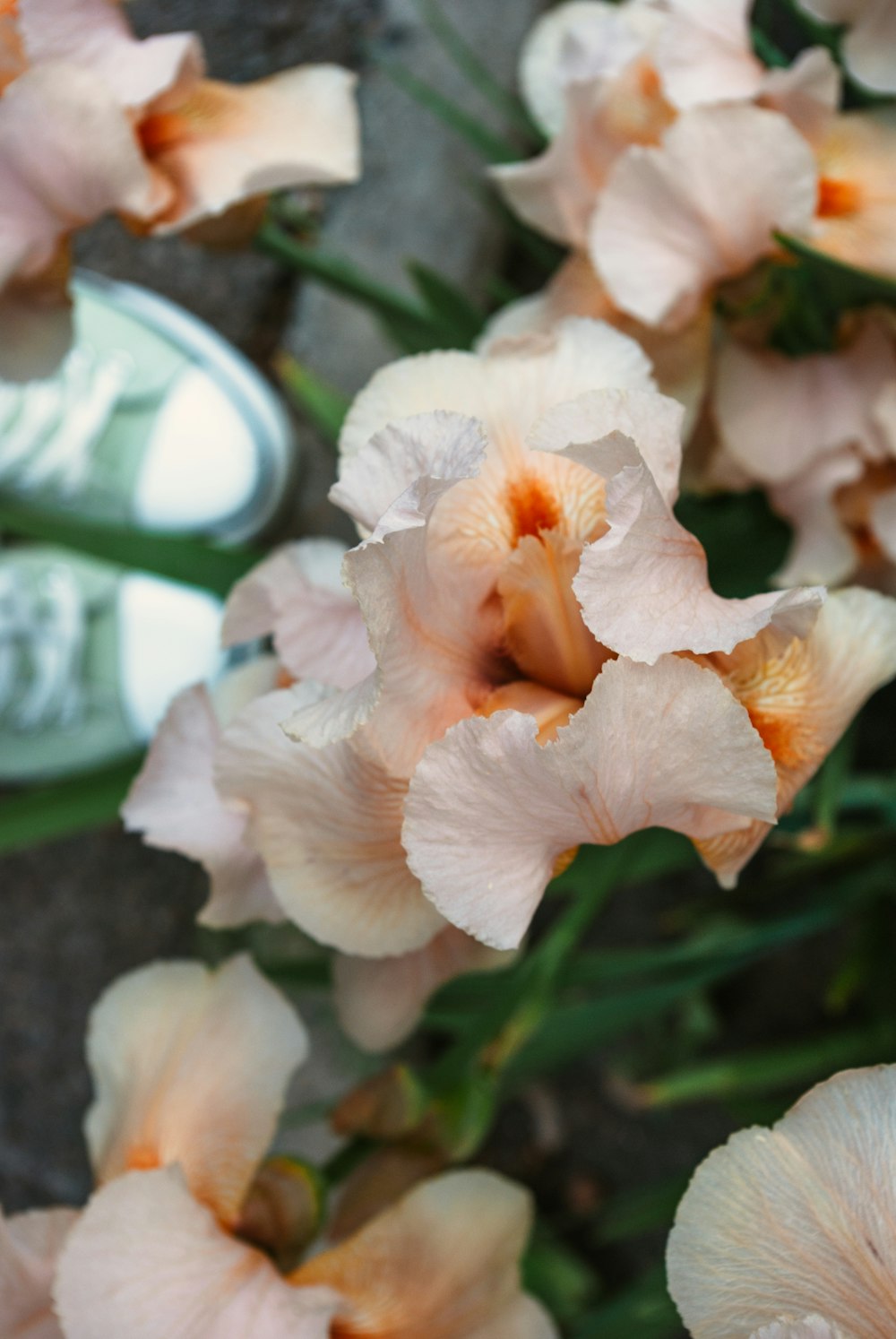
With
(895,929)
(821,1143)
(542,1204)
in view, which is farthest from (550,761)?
(542,1204)

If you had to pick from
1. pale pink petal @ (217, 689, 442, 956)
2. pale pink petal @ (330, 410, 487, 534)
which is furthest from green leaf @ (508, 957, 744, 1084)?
pale pink petal @ (330, 410, 487, 534)

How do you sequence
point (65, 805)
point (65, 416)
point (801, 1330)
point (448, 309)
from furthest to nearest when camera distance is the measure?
point (65, 416)
point (448, 309)
point (65, 805)
point (801, 1330)

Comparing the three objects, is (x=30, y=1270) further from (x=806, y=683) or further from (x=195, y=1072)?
(x=806, y=683)

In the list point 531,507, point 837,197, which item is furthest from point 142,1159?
point 837,197

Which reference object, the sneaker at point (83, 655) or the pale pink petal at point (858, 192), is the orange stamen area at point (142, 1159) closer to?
the pale pink petal at point (858, 192)

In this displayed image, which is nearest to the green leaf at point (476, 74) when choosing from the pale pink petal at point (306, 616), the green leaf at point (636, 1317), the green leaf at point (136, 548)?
the green leaf at point (136, 548)
